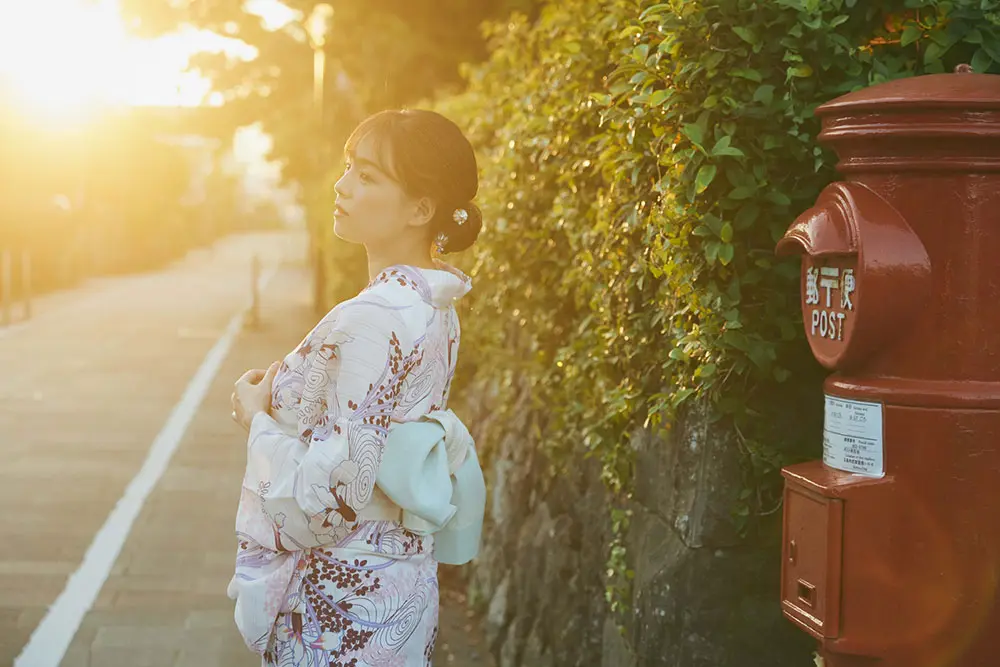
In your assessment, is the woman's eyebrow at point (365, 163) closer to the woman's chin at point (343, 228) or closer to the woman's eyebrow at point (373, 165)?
the woman's eyebrow at point (373, 165)

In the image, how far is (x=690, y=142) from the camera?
3.51 meters

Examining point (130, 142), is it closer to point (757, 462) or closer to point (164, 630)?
point (164, 630)

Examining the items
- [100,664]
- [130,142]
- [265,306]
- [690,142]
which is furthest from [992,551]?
[130,142]

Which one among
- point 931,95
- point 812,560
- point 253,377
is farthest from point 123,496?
point 931,95

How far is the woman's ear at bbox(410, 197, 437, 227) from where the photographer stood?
2.85 metres

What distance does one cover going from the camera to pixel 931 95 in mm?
2689

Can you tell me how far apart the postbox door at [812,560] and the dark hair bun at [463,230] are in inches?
37.1

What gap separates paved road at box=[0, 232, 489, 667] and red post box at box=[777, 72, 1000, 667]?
3341 millimetres

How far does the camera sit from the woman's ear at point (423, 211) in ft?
9.34

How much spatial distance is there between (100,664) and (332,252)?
33.6 ft

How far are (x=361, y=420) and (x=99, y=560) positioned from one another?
4975 millimetres

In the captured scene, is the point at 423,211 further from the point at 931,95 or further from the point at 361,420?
the point at 931,95

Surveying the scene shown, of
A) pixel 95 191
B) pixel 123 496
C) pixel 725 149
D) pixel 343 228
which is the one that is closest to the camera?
pixel 343 228

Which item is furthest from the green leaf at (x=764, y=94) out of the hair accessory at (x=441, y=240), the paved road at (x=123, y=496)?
the paved road at (x=123, y=496)
